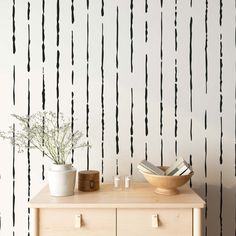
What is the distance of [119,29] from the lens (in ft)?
6.97

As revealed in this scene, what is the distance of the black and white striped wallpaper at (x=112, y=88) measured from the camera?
2.11 m

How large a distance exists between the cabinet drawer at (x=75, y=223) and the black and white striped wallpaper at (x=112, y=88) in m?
0.48

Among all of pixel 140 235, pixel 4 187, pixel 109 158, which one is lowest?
pixel 140 235

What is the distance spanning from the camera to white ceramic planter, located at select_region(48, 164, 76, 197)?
1.72m

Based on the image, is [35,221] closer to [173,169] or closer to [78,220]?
[78,220]

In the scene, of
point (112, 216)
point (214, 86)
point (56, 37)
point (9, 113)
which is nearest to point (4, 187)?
point (9, 113)

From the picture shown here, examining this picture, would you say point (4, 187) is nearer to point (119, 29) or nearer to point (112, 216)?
point (112, 216)

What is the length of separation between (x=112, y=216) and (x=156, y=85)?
2.92ft

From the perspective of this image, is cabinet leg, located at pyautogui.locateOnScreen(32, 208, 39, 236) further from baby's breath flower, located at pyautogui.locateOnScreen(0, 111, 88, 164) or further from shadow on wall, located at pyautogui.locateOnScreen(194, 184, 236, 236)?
shadow on wall, located at pyautogui.locateOnScreen(194, 184, 236, 236)

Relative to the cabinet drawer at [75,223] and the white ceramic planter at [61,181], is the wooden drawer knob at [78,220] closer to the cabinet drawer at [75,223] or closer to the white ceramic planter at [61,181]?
the cabinet drawer at [75,223]

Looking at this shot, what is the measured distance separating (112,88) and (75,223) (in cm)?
88

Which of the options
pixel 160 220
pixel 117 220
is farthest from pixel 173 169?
pixel 117 220

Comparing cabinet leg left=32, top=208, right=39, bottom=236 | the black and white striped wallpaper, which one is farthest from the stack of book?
cabinet leg left=32, top=208, right=39, bottom=236

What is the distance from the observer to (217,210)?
2.14 meters
